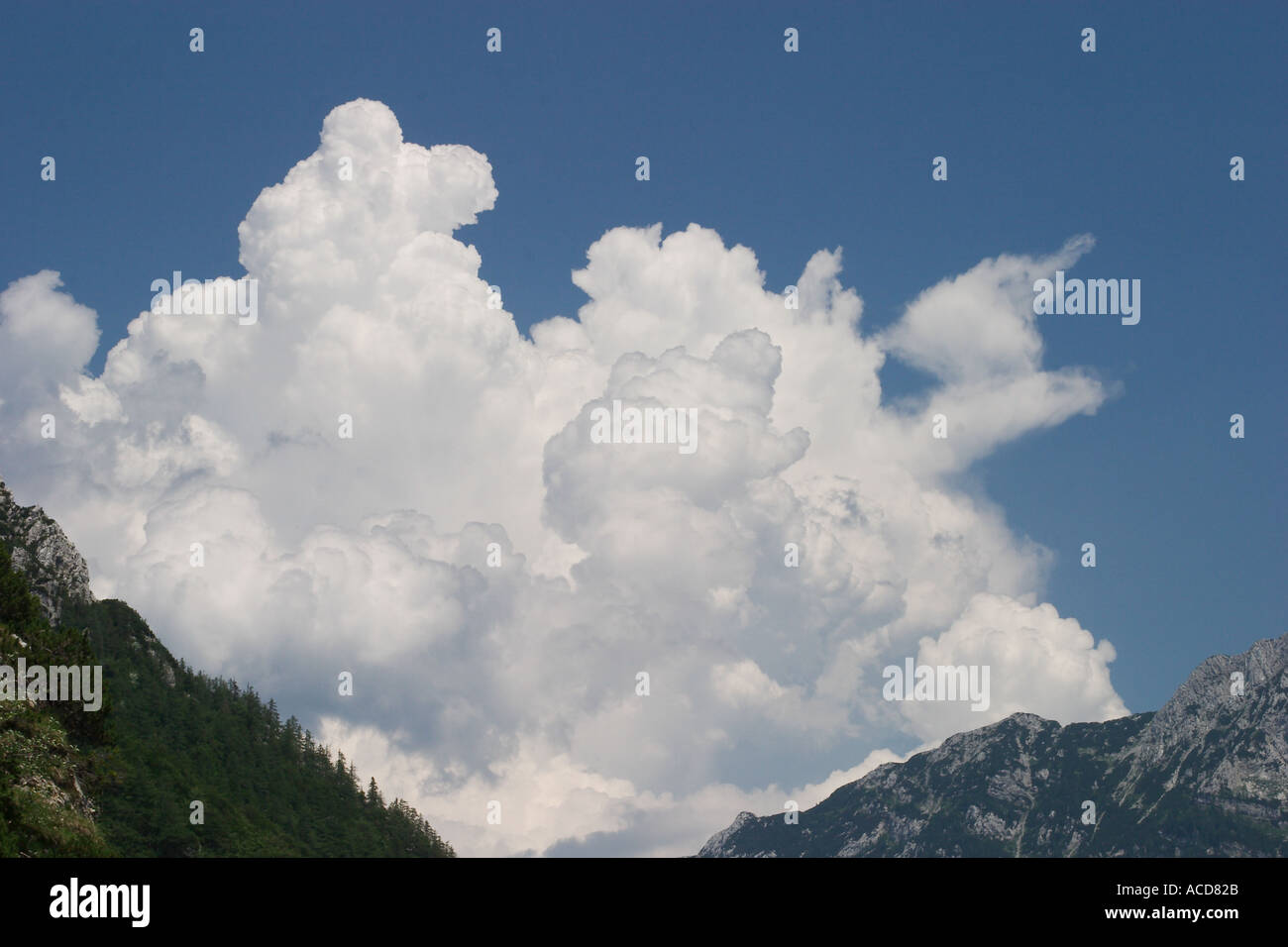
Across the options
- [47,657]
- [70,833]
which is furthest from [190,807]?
[70,833]

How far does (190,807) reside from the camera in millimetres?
168000

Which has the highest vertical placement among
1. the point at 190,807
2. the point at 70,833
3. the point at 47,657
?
the point at 47,657
